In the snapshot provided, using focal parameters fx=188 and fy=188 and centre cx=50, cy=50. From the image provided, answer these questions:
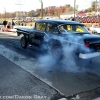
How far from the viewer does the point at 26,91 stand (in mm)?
4504

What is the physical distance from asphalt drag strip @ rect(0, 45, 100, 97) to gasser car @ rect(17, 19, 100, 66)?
0.73 meters

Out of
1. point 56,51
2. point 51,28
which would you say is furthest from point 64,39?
point 51,28

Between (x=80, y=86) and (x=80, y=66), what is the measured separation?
2.11 m

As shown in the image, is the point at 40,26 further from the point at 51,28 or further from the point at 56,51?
the point at 56,51

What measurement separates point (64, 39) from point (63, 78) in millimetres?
2063

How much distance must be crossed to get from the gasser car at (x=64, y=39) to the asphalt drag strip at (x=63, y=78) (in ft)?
2.38

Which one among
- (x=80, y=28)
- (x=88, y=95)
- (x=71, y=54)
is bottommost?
(x=88, y=95)

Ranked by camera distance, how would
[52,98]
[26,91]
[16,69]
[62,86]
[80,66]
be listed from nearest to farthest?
[52,98]
[26,91]
[62,86]
[16,69]
[80,66]

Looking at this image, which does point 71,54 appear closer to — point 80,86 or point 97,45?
point 97,45

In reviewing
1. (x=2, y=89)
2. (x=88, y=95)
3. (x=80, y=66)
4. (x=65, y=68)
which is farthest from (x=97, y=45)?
(x=2, y=89)

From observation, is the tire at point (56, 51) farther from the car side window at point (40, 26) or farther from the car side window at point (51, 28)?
the car side window at point (40, 26)

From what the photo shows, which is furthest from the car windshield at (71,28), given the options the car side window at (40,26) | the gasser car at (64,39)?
the car side window at (40,26)

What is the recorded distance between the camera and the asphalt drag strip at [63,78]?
185 inches

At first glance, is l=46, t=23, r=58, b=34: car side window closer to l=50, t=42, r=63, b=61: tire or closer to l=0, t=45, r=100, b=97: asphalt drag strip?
l=50, t=42, r=63, b=61: tire
